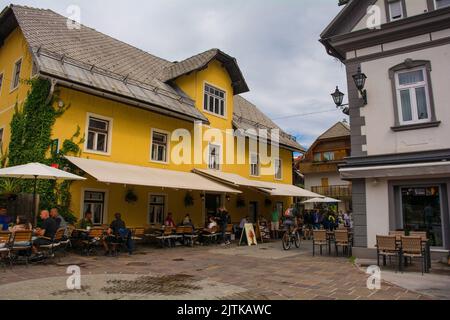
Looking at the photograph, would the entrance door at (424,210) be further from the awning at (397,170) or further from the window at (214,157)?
the window at (214,157)

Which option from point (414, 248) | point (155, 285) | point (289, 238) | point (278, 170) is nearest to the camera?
point (155, 285)

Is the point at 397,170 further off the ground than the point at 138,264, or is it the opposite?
the point at 397,170

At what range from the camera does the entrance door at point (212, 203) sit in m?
17.6

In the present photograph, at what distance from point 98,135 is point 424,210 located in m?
11.0

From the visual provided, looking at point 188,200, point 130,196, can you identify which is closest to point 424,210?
point 188,200

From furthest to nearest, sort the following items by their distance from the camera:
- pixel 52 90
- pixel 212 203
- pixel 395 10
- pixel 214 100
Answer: pixel 214 100 < pixel 212 203 < pixel 52 90 < pixel 395 10

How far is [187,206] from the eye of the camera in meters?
16.1

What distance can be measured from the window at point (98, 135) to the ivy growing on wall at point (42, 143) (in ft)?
2.02

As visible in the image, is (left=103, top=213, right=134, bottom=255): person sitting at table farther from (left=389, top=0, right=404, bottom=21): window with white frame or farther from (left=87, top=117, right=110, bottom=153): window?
(left=389, top=0, right=404, bottom=21): window with white frame

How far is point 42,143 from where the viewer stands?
37.1 feet

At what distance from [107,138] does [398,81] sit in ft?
33.2

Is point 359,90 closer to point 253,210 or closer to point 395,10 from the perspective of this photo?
point 395,10

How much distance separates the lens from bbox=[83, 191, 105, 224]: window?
1222 cm
